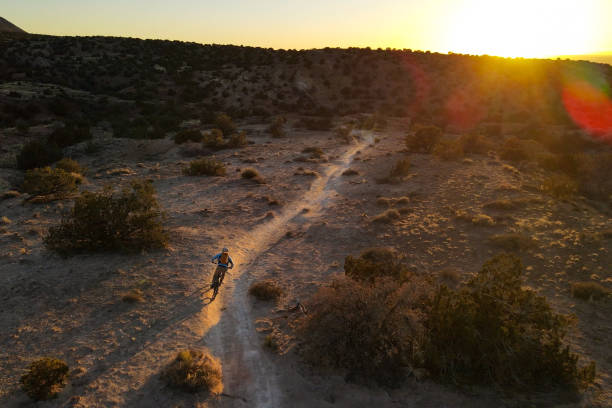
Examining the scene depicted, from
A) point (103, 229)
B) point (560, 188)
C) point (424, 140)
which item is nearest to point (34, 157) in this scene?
point (103, 229)

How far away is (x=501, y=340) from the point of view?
9.26m

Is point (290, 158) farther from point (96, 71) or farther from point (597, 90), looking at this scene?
point (597, 90)

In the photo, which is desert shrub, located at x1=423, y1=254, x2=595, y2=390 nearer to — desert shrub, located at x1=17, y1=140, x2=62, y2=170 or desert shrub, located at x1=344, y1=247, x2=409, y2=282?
desert shrub, located at x1=344, y1=247, x2=409, y2=282

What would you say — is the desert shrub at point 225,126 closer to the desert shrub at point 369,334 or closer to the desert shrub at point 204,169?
the desert shrub at point 204,169

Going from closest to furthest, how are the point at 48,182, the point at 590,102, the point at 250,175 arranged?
1. the point at 48,182
2. the point at 250,175
3. the point at 590,102

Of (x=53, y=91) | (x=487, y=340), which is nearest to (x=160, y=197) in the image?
(x=487, y=340)

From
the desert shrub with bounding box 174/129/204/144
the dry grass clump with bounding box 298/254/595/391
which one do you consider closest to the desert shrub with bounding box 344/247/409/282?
the dry grass clump with bounding box 298/254/595/391

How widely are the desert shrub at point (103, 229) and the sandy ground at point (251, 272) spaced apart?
78 centimetres

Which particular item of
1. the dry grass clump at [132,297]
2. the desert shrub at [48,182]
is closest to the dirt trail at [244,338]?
the dry grass clump at [132,297]

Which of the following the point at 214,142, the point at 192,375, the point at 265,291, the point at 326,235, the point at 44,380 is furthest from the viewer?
the point at 214,142

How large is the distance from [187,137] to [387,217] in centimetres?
2478

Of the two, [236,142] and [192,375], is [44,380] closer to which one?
[192,375]

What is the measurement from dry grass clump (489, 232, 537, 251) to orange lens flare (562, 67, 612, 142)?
32922mm

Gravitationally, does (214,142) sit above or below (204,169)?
above
